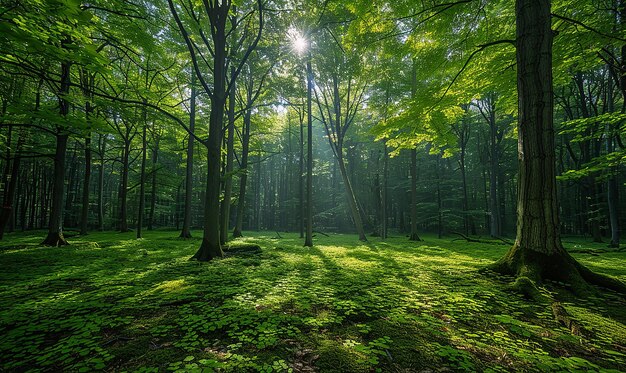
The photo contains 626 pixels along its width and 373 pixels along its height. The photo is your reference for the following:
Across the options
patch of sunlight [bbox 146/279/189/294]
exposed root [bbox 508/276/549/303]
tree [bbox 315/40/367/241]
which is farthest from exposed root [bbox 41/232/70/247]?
exposed root [bbox 508/276/549/303]

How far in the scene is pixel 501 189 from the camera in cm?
2552

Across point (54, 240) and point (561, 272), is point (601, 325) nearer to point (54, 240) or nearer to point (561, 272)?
point (561, 272)

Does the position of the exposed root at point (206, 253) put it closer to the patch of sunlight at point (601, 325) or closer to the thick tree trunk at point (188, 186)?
the patch of sunlight at point (601, 325)

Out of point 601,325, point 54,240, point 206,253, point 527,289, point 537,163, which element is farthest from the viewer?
point 54,240

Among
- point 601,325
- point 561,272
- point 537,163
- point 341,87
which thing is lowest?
point 601,325

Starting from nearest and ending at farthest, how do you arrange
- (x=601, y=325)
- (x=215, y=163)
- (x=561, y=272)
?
(x=601, y=325) → (x=561, y=272) → (x=215, y=163)

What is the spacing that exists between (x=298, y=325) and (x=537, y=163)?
4.68 meters

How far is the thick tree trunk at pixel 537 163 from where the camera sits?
383 cm

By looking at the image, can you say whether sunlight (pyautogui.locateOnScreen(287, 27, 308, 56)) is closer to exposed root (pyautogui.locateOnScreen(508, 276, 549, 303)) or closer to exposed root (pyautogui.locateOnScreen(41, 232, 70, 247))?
exposed root (pyautogui.locateOnScreen(508, 276, 549, 303))

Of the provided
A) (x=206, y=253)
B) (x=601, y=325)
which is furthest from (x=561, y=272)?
(x=206, y=253)

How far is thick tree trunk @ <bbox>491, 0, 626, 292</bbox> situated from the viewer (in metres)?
3.83

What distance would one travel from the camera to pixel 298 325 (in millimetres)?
2650

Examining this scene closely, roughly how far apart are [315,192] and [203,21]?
26490 millimetres

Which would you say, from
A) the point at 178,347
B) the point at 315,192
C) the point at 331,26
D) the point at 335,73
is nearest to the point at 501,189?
the point at 315,192
